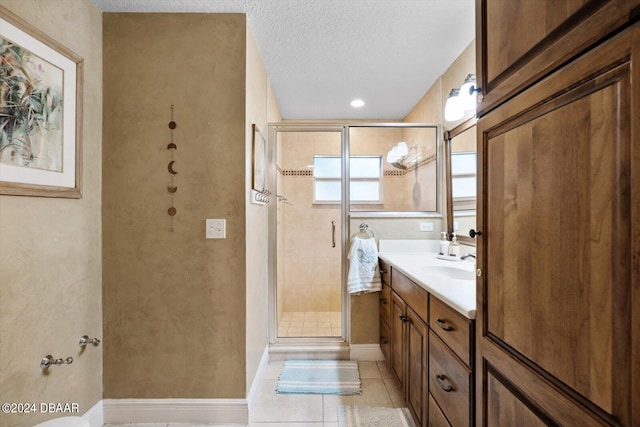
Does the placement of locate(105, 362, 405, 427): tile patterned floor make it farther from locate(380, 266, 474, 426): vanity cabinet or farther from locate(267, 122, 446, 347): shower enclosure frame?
locate(267, 122, 446, 347): shower enclosure frame

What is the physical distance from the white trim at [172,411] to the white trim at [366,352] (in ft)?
3.61

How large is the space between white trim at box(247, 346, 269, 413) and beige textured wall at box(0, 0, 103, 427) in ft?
2.92

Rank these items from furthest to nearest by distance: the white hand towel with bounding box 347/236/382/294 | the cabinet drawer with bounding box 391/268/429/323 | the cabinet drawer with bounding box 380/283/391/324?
the white hand towel with bounding box 347/236/382/294, the cabinet drawer with bounding box 380/283/391/324, the cabinet drawer with bounding box 391/268/429/323

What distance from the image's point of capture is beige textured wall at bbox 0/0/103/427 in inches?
48.6

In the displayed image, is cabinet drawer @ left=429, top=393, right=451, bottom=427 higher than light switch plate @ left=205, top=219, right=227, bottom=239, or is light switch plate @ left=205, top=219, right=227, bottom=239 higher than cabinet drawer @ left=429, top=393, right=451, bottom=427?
light switch plate @ left=205, top=219, right=227, bottom=239

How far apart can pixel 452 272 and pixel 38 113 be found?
7.82 ft

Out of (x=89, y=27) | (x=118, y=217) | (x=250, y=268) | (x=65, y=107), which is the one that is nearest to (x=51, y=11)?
(x=89, y=27)

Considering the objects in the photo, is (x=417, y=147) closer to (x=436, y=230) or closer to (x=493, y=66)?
(x=436, y=230)

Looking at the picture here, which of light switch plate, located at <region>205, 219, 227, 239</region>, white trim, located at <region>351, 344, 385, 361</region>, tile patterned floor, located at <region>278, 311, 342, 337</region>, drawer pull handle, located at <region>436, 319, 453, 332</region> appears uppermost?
light switch plate, located at <region>205, 219, 227, 239</region>

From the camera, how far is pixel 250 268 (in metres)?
1.91

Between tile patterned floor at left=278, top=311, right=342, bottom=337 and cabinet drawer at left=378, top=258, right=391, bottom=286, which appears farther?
tile patterned floor at left=278, top=311, right=342, bottom=337

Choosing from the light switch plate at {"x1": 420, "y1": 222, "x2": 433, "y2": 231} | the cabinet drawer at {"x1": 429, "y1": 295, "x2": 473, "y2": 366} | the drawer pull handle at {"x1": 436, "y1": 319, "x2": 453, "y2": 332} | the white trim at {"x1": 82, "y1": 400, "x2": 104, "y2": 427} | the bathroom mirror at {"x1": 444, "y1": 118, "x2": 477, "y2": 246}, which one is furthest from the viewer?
the light switch plate at {"x1": 420, "y1": 222, "x2": 433, "y2": 231}

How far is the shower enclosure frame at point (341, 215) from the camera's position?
2598 mm

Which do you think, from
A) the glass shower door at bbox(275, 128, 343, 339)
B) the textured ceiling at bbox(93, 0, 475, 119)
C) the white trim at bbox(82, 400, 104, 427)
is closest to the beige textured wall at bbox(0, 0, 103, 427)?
the white trim at bbox(82, 400, 104, 427)
